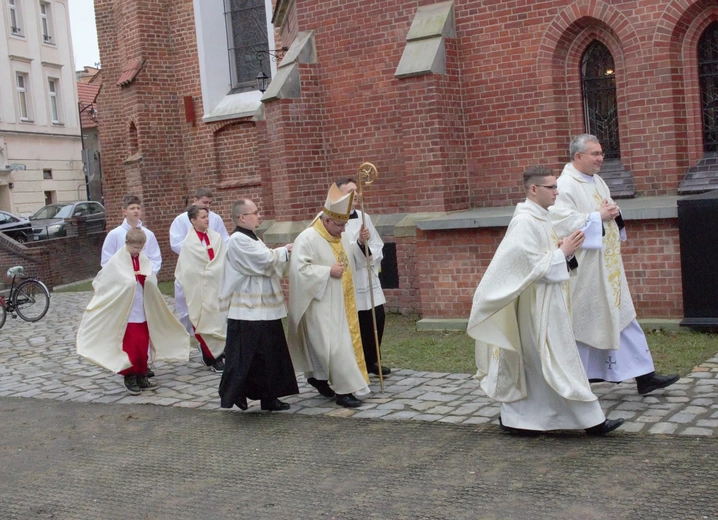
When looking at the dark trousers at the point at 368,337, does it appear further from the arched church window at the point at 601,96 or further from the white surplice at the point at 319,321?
the arched church window at the point at 601,96

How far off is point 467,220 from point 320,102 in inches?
131

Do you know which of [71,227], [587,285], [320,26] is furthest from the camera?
[71,227]

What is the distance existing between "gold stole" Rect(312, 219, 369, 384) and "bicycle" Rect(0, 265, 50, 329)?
9.86 metres

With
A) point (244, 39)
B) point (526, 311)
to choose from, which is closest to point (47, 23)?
point (244, 39)

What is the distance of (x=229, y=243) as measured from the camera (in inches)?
321

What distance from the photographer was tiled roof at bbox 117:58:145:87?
2011 cm

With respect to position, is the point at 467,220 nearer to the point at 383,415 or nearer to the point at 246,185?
the point at 383,415

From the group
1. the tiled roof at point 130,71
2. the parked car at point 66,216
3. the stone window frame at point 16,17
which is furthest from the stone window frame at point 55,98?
the tiled roof at point 130,71

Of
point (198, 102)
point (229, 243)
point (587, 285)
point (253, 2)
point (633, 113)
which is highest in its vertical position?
point (253, 2)

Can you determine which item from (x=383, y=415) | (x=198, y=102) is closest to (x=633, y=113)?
(x=383, y=415)

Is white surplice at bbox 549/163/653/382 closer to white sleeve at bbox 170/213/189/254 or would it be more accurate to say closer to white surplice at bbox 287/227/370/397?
white surplice at bbox 287/227/370/397

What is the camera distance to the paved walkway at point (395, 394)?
699 cm

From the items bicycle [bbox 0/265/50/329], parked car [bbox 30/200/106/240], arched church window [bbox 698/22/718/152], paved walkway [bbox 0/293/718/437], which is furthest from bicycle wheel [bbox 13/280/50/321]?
parked car [bbox 30/200/106/240]

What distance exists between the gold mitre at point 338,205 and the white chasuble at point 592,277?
1.71 metres
